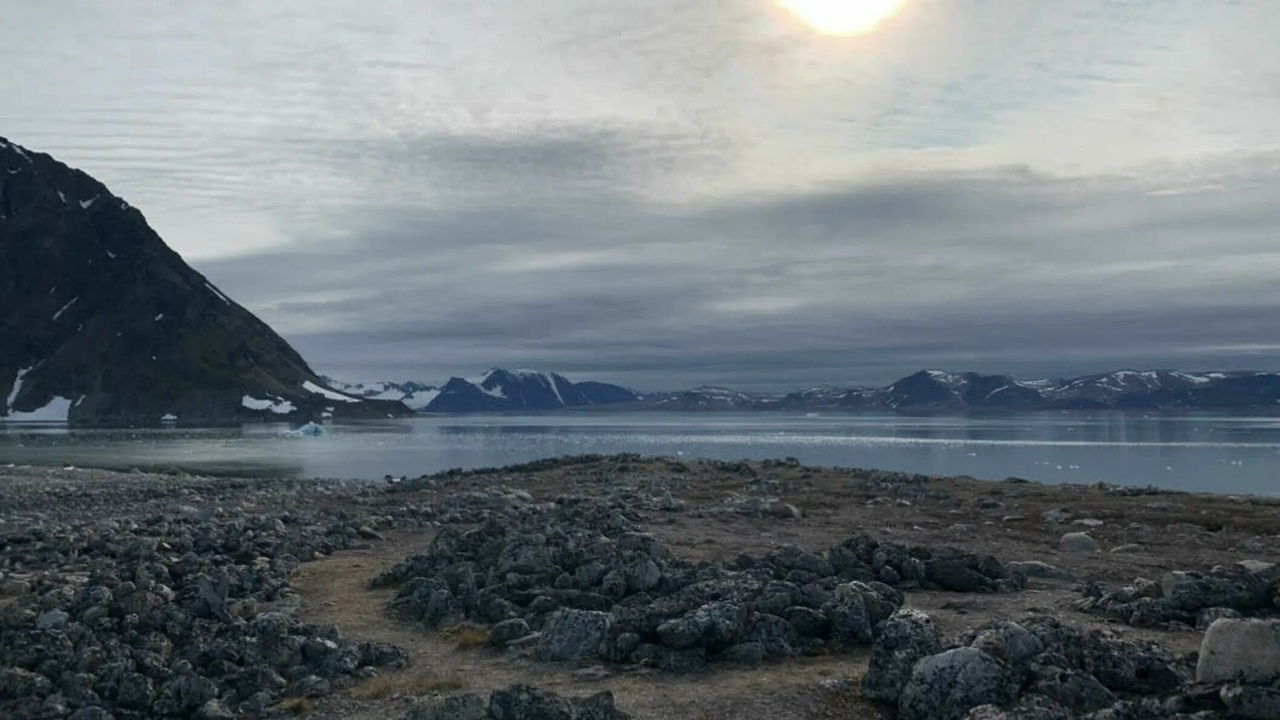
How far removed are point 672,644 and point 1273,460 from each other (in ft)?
295

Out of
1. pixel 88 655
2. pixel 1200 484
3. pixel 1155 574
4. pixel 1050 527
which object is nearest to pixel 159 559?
pixel 88 655

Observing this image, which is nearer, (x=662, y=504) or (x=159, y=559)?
(x=159, y=559)

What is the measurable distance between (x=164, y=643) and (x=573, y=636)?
491 centimetres

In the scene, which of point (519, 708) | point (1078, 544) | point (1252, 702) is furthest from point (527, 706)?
point (1078, 544)

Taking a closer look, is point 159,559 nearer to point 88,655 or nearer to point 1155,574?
point 88,655

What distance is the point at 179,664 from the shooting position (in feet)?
36.4

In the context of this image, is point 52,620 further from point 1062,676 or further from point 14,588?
point 1062,676

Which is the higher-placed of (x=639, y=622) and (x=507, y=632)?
(x=639, y=622)

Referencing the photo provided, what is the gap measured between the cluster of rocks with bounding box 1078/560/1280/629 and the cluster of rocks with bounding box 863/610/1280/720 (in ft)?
7.13

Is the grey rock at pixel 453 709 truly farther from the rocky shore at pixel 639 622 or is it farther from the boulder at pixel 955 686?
the boulder at pixel 955 686

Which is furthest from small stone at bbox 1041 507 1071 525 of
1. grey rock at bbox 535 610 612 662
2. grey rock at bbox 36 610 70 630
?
grey rock at bbox 36 610 70 630

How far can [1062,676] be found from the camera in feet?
29.7

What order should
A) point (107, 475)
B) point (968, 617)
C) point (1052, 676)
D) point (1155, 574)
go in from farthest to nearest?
point (107, 475) → point (1155, 574) → point (968, 617) → point (1052, 676)

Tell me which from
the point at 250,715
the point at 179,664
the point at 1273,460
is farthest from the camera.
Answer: the point at 1273,460
